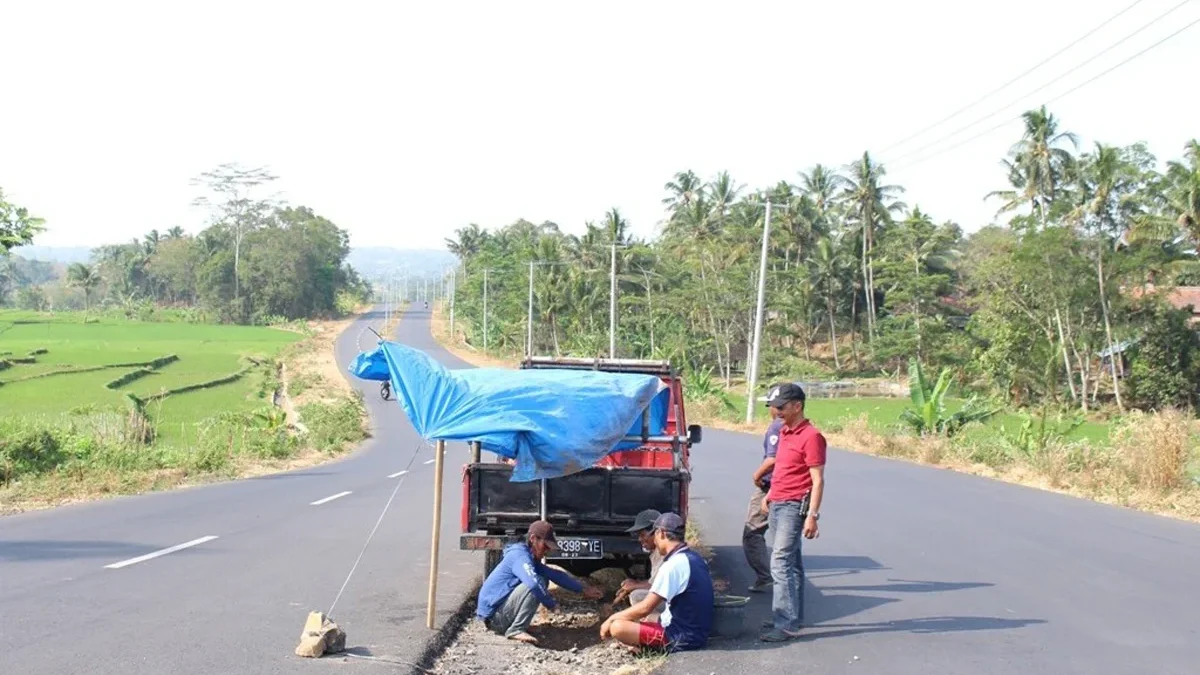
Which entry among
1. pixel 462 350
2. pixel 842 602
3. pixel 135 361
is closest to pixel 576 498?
pixel 842 602

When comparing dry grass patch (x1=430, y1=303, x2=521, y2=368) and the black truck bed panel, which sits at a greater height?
the black truck bed panel

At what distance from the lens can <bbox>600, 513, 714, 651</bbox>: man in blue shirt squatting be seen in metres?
8.05

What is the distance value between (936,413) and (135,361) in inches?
1857

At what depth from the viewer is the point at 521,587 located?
8797 mm

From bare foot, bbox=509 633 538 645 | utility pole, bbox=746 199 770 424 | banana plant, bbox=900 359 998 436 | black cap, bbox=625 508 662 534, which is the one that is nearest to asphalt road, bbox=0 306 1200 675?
bare foot, bbox=509 633 538 645

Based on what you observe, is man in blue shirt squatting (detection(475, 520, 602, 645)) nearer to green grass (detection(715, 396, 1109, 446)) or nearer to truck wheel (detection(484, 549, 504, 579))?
truck wheel (detection(484, 549, 504, 579))

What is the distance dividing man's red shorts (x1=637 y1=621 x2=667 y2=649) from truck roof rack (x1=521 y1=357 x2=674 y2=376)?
12.2ft

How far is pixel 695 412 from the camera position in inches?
1750

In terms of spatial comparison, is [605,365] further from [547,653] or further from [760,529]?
[547,653]

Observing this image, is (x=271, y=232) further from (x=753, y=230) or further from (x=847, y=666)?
(x=847, y=666)

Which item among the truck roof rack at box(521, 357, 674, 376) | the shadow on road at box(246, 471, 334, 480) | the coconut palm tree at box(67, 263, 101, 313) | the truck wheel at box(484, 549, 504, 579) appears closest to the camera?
the truck wheel at box(484, 549, 504, 579)

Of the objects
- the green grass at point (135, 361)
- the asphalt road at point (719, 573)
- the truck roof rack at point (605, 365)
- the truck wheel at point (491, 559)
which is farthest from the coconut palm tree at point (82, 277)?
the truck wheel at point (491, 559)

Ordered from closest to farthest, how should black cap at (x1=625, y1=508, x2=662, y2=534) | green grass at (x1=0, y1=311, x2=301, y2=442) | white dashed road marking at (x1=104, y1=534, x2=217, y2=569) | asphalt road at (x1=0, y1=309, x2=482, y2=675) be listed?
asphalt road at (x1=0, y1=309, x2=482, y2=675) < black cap at (x1=625, y1=508, x2=662, y2=534) < white dashed road marking at (x1=104, y1=534, x2=217, y2=569) < green grass at (x1=0, y1=311, x2=301, y2=442)

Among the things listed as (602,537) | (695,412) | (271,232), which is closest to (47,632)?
(602,537)
